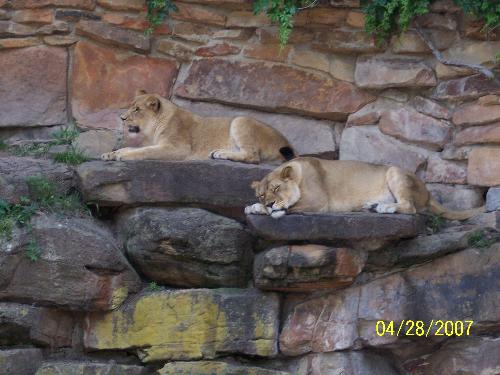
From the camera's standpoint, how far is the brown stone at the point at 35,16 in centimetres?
1139

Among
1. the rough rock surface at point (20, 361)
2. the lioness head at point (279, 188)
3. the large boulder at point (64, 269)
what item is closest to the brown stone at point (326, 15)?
the lioness head at point (279, 188)

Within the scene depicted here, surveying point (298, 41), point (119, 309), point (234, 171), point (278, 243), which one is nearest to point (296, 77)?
point (298, 41)

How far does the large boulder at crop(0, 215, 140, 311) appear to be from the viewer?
9.66 m

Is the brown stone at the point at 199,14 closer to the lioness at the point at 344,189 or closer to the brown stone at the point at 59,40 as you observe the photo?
the brown stone at the point at 59,40

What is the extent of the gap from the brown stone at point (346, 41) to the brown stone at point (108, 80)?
1.57m

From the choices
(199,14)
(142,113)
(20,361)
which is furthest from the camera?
(199,14)

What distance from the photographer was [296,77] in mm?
11227

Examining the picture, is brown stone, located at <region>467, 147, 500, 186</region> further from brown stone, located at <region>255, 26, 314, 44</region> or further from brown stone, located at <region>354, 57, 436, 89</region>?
brown stone, located at <region>255, 26, 314, 44</region>

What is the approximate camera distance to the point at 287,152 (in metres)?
10.9

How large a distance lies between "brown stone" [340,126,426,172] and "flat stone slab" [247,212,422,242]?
1445 mm

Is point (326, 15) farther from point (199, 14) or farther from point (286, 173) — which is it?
point (286, 173)

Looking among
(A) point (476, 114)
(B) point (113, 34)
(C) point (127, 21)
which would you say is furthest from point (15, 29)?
(A) point (476, 114)

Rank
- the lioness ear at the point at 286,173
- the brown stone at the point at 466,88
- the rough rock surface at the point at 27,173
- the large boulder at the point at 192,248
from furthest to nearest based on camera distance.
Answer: the brown stone at the point at 466,88 < the rough rock surface at the point at 27,173 < the lioness ear at the point at 286,173 < the large boulder at the point at 192,248

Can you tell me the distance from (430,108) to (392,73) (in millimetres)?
501
